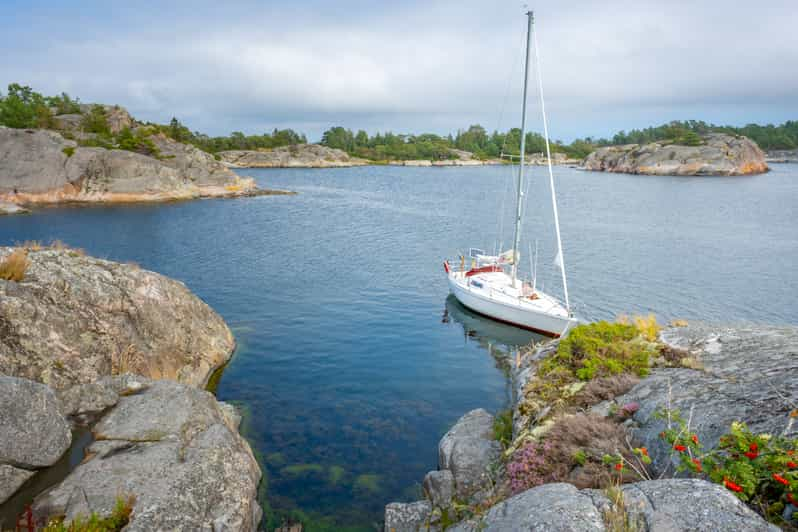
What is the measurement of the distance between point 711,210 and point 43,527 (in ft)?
282

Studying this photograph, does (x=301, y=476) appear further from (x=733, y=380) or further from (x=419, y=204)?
(x=419, y=204)

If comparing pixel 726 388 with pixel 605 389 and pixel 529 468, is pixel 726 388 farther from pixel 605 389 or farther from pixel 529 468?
pixel 529 468

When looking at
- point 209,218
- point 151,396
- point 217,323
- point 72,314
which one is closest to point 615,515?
point 151,396

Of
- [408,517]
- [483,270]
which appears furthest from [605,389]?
[483,270]

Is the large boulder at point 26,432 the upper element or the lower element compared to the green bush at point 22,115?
lower

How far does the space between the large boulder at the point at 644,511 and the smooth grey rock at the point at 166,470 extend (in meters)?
6.45

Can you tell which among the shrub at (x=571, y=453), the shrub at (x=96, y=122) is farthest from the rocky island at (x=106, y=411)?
the shrub at (x=96, y=122)

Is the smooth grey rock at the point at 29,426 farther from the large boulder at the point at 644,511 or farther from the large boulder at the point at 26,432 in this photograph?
the large boulder at the point at 644,511

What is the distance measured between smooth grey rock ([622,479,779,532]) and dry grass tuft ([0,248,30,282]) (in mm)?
16951

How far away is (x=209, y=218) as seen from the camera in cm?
6412

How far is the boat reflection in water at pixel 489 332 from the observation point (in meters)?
25.5

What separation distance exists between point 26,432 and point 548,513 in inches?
433

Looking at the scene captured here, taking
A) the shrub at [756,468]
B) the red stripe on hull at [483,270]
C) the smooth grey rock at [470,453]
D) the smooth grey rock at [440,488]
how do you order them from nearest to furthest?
the shrub at [756,468] < the smooth grey rock at [440,488] < the smooth grey rock at [470,453] < the red stripe on hull at [483,270]

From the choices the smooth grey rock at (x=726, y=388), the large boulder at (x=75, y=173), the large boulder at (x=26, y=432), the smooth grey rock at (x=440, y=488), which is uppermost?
the large boulder at (x=75, y=173)
